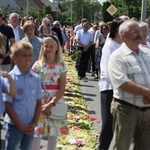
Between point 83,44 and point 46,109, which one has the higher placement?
point 83,44

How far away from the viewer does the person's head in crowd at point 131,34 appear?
4.70m

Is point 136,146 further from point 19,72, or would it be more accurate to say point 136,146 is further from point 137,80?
point 19,72

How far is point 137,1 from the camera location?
45062 millimetres

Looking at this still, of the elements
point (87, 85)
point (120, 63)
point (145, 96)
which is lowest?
point (87, 85)

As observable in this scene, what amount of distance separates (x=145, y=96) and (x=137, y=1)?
41.6 metres

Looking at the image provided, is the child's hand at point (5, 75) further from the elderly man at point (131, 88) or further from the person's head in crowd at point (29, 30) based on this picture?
the person's head in crowd at point (29, 30)

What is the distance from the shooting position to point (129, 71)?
4.64 metres

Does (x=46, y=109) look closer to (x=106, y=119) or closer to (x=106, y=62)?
(x=106, y=119)

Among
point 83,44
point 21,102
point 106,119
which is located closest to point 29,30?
point 106,119

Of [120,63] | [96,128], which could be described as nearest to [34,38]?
[96,128]

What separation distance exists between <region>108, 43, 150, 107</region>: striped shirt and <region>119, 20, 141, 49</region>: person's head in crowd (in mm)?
78

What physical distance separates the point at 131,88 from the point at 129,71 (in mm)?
195

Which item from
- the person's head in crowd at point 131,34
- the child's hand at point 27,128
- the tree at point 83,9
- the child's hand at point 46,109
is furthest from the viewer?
the tree at point 83,9

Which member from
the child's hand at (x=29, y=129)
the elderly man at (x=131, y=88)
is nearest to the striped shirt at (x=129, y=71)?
the elderly man at (x=131, y=88)
